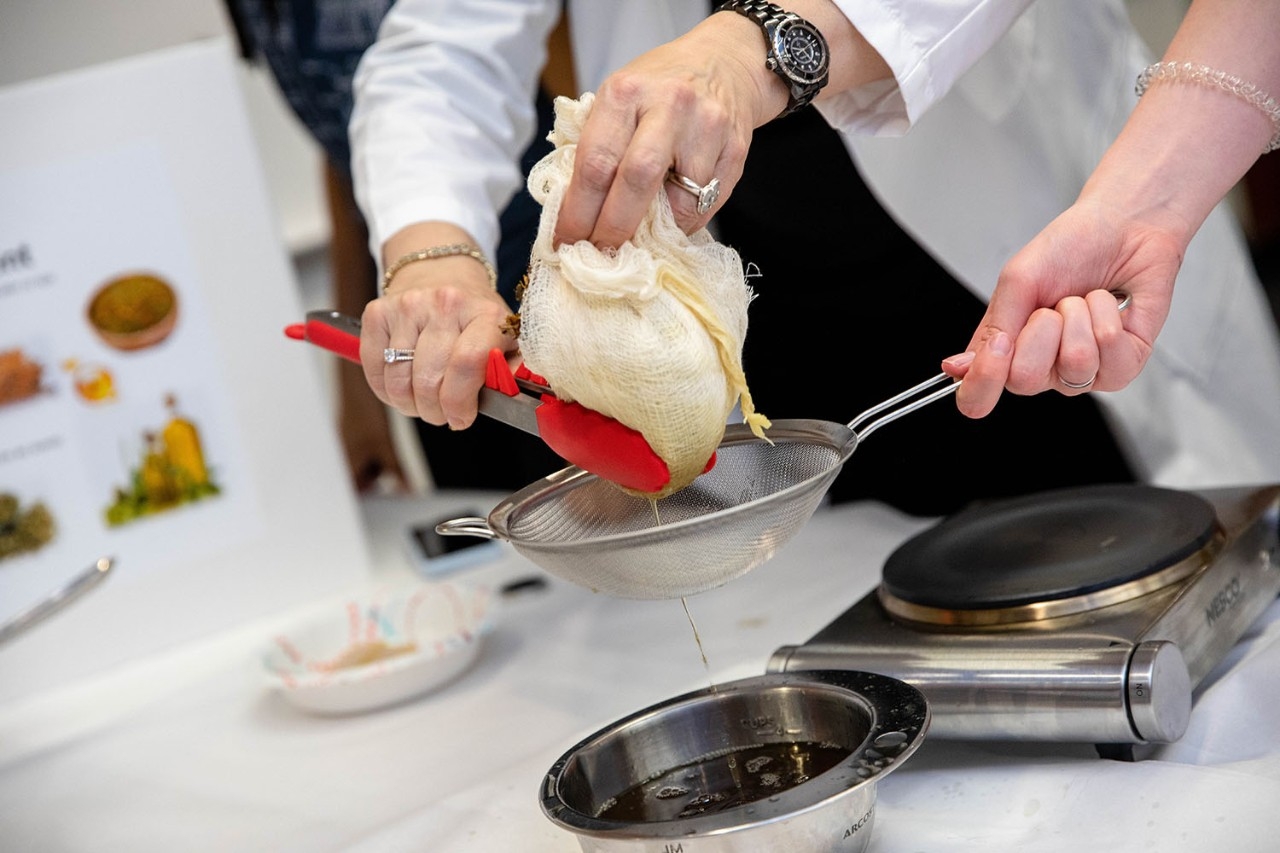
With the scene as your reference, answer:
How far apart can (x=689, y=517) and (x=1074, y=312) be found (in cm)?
33

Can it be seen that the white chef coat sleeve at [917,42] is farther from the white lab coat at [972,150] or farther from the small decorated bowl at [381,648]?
the small decorated bowl at [381,648]

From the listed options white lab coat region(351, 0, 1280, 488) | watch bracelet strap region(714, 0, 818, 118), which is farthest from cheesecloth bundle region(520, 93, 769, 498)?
white lab coat region(351, 0, 1280, 488)

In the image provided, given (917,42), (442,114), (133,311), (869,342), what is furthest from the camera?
(869,342)

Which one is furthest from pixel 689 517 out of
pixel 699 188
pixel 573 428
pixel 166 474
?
pixel 166 474

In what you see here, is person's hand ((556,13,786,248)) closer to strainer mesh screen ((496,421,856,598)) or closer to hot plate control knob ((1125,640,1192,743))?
strainer mesh screen ((496,421,856,598))

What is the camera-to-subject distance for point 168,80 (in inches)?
63.6

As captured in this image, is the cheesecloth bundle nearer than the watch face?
Yes

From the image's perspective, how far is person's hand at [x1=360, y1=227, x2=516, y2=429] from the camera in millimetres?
1021

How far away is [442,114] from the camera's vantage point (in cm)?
135

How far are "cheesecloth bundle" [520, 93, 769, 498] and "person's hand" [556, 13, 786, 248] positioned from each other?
19mm

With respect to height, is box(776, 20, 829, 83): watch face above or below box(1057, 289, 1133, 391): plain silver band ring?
above

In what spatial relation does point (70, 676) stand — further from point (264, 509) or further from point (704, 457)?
point (704, 457)

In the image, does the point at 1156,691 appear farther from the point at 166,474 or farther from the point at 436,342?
the point at 166,474

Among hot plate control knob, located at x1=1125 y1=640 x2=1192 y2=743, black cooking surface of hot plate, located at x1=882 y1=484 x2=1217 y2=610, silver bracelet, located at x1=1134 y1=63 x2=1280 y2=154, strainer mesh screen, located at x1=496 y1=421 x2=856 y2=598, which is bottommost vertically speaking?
hot plate control knob, located at x1=1125 y1=640 x2=1192 y2=743
